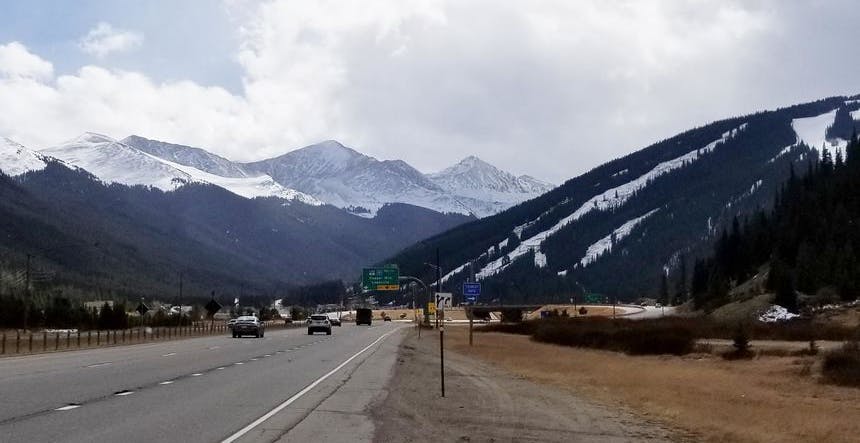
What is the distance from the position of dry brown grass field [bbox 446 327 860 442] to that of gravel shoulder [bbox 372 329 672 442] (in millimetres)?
1141

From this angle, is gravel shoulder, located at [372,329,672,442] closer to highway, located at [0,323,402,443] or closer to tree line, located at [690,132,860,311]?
highway, located at [0,323,402,443]

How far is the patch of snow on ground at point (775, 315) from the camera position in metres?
86.1

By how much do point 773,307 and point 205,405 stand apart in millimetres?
82365

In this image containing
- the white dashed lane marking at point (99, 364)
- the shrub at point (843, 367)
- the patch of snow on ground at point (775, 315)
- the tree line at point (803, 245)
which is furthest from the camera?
the tree line at point (803, 245)

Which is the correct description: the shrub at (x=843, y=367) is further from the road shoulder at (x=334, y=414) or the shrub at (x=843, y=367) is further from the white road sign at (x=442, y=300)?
the road shoulder at (x=334, y=414)

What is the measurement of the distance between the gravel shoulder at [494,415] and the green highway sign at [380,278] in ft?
237

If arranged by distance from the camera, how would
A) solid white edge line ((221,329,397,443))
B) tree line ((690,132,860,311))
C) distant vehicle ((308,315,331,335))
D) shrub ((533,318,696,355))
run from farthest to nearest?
tree line ((690,132,860,311)) < distant vehicle ((308,315,331,335)) < shrub ((533,318,696,355)) < solid white edge line ((221,329,397,443))

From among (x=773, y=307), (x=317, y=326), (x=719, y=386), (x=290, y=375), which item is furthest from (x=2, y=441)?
(x=773, y=307)

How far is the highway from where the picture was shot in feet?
48.5

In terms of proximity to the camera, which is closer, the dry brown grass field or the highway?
the highway

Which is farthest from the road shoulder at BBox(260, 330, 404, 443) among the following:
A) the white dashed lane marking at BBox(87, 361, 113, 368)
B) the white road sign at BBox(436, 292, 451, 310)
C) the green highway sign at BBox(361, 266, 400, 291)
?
the green highway sign at BBox(361, 266, 400, 291)

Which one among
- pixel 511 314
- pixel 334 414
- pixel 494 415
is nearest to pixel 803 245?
pixel 511 314

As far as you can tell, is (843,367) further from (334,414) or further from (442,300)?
(334,414)

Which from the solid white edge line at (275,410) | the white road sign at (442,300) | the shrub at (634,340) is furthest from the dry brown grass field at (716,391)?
the solid white edge line at (275,410)
